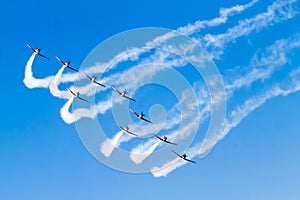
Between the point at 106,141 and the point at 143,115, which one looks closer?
the point at 106,141

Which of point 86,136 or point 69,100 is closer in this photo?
point 86,136

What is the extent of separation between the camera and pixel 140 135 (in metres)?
88.4

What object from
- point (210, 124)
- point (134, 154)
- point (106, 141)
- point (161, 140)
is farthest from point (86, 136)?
point (210, 124)

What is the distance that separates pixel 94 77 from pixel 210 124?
20.7 m

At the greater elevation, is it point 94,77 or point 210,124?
point 94,77

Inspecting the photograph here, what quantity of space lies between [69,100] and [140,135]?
1329cm

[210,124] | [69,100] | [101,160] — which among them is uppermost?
[69,100]

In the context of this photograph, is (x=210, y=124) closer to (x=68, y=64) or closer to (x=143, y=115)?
(x=143, y=115)

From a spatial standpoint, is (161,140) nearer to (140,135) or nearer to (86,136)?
(140,135)

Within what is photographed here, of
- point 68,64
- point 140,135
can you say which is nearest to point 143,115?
point 140,135

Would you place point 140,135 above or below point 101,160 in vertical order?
above

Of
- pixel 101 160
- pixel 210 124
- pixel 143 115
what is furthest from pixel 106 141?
pixel 210 124

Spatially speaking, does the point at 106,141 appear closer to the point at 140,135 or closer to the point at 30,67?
the point at 140,135

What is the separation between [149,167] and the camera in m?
84.1
